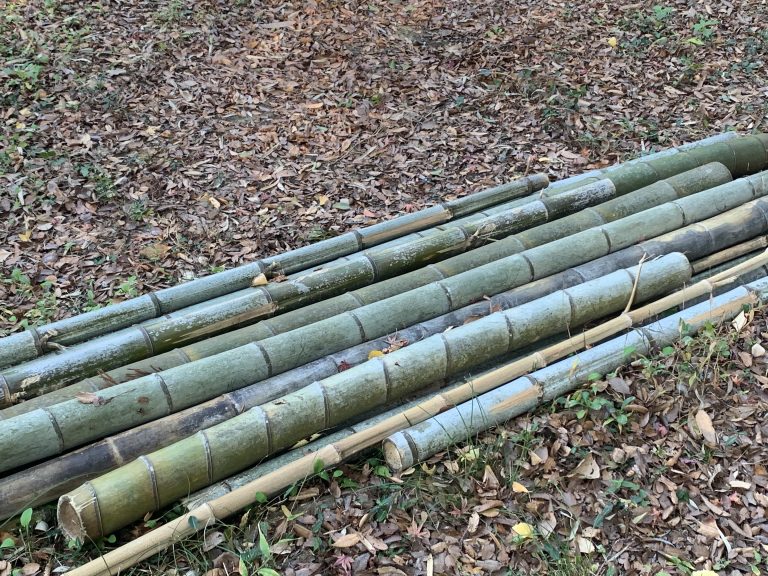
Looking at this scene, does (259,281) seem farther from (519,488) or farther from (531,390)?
(519,488)

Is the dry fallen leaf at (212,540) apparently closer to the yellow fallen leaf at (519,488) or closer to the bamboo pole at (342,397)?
the bamboo pole at (342,397)

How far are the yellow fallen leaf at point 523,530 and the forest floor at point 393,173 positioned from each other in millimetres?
13

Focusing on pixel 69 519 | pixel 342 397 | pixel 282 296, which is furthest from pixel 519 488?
pixel 69 519

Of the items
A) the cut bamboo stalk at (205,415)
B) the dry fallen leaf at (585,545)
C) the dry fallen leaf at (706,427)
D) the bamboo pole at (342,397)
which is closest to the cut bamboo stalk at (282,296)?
the cut bamboo stalk at (205,415)

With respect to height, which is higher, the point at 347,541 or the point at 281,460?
the point at 281,460

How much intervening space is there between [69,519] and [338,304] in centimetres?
184

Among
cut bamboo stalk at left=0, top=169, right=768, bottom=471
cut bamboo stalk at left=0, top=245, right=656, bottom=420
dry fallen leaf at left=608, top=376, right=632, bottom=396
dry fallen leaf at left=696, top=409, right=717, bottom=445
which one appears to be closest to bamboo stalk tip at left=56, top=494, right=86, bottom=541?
cut bamboo stalk at left=0, top=169, right=768, bottom=471

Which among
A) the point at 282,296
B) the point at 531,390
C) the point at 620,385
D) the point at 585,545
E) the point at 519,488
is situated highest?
the point at 282,296

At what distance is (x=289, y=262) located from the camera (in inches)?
178

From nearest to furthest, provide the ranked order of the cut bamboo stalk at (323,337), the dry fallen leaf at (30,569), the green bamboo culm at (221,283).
Answer: 1. the dry fallen leaf at (30,569)
2. the cut bamboo stalk at (323,337)
3. the green bamboo culm at (221,283)

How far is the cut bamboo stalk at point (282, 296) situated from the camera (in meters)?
3.62

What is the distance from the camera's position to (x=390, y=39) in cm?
773

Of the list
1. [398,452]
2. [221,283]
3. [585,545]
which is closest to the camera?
[585,545]

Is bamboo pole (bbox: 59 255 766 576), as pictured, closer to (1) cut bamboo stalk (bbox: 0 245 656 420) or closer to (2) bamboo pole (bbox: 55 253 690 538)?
(2) bamboo pole (bbox: 55 253 690 538)
